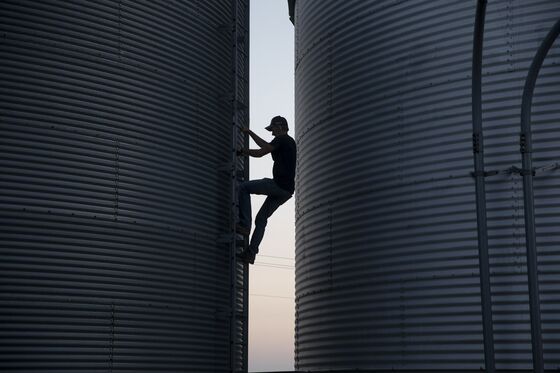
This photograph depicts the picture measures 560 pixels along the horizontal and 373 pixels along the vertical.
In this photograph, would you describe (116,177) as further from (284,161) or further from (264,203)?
(284,161)

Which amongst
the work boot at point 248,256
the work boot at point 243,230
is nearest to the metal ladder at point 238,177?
the work boot at point 243,230

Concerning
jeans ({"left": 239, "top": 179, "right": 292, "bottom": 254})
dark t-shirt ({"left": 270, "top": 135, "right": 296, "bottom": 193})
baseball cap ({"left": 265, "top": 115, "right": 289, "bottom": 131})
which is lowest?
jeans ({"left": 239, "top": 179, "right": 292, "bottom": 254})

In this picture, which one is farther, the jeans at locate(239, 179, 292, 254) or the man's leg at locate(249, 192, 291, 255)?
the man's leg at locate(249, 192, 291, 255)

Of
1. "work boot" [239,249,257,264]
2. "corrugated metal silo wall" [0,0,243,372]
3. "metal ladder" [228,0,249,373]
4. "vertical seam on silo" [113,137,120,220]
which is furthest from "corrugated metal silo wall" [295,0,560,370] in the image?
"vertical seam on silo" [113,137,120,220]

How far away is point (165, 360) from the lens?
12148mm

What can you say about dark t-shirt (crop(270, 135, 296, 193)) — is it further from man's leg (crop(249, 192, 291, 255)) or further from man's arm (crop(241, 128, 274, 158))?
man's leg (crop(249, 192, 291, 255))

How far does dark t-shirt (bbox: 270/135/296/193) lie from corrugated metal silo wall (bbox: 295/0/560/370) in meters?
1.30

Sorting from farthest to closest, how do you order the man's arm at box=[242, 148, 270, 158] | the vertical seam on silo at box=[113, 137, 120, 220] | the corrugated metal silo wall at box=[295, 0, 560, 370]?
the man's arm at box=[242, 148, 270, 158]
the vertical seam on silo at box=[113, 137, 120, 220]
the corrugated metal silo wall at box=[295, 0, 560, 370]

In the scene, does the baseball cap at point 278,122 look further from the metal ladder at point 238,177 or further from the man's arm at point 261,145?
the metal ladder at point 238,177

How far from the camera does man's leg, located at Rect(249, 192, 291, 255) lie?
41.2ft

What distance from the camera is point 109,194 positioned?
11812 millimetres

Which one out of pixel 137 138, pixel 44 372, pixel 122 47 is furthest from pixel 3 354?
pixel 122 47

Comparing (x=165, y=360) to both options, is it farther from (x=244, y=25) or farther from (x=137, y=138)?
(x=244, y=25)

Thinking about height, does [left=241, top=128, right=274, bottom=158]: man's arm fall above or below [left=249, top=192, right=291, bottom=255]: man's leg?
above
